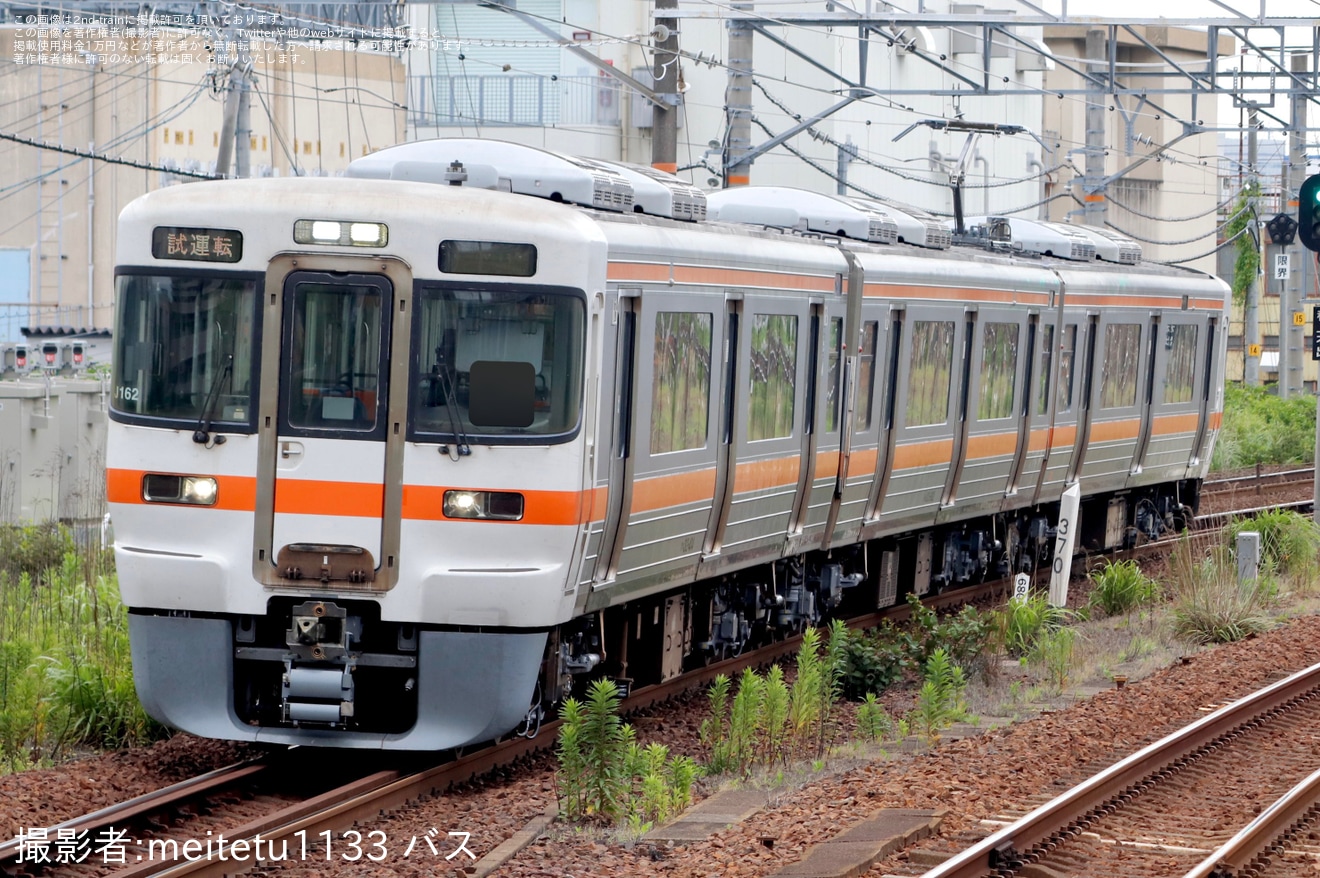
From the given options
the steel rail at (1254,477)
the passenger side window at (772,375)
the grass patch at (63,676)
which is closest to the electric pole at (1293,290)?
the steel rail at (1254,477)

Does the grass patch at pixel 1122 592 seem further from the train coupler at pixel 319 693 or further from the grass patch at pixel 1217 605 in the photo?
the train coupler at pixel 319 693

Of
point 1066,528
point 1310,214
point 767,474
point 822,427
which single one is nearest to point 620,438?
point 767,474

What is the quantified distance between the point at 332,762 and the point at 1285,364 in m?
34.4

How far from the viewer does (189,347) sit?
9.42 m

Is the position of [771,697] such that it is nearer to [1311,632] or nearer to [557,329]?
[557,329]

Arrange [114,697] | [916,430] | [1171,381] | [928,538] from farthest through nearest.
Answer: [1171,381], [928,538], [916,430], [114,697]

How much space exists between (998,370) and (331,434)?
348 inches

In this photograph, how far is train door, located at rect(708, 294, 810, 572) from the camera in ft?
39.5

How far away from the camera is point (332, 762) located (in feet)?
31.9

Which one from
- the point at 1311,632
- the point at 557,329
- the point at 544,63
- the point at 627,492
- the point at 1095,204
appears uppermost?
the point at 544,63

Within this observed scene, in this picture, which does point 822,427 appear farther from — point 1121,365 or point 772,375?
point 1121,365

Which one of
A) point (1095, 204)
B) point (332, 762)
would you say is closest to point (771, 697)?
point (332, 762)

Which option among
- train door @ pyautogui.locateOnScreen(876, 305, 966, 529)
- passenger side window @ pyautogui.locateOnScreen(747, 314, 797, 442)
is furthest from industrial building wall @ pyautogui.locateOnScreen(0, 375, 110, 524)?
passenger side window @ pyautogui.locateOnScreen(747, 314, 797, 442)

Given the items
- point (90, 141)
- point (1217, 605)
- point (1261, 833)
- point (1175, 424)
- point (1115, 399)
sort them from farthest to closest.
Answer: point (90, 141) < point (1175, 424) < point (1115, 399) < point (1217, 605) < point (1261, 833)
